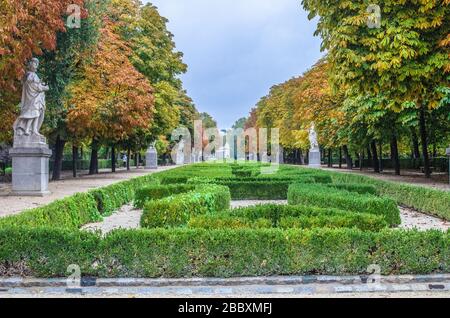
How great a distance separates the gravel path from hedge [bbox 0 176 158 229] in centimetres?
23

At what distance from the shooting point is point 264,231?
6.68m

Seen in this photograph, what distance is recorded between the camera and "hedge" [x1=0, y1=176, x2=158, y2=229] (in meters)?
8.46

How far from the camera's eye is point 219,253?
6.50 meters

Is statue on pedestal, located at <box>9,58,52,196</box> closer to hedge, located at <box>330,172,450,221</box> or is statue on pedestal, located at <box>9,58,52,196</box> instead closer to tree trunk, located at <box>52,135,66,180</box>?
tree trunk, located at <box>52,135,66,180</box>

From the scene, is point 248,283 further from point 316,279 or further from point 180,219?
point 180,219

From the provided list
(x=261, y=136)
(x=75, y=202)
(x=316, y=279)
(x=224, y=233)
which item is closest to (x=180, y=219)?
(x=75, y=202)

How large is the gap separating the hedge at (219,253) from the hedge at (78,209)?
92 cm

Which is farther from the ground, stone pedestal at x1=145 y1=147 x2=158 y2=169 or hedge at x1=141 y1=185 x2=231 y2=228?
stone pedestal at x1=145 y1=147 x2=158 y2=169

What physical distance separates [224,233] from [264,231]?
544 mm

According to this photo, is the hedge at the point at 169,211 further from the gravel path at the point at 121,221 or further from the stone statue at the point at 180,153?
the stone statue at the point at 180,153

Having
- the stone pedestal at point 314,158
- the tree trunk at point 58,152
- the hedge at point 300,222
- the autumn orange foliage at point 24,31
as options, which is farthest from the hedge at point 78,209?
the stone pedestal at point 314,158

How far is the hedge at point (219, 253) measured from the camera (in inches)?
253

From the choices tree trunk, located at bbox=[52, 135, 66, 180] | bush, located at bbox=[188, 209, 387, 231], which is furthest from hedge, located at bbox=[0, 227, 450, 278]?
tree trunk, located at bbox=[52, 135, 66, 180]

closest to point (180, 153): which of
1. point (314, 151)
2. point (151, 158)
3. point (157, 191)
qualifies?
point (151, 158)
